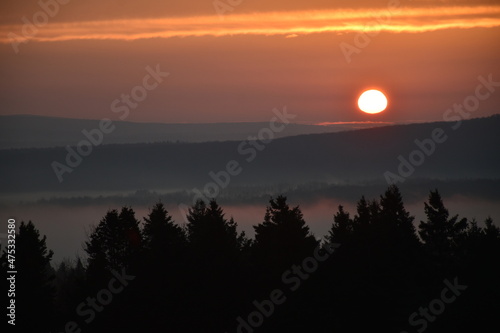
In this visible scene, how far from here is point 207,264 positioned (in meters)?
52.9

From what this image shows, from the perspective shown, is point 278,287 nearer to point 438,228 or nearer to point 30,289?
point 30,289

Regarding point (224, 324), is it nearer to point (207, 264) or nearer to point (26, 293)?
point (207, 264)

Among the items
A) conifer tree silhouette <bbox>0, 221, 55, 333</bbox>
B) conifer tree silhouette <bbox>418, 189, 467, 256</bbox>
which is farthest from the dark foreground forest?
conifer tree silhouette <bbox>418, 189, 467, 256</bbox>

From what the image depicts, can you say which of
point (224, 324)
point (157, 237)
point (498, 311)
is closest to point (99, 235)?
point (157, 237)

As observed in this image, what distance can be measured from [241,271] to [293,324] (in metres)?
4.81

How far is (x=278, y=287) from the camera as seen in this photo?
5147cm

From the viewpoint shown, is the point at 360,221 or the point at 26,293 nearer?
the point at 26,293

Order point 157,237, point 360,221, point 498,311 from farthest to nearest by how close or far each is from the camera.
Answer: point 360,221 < point 157,237 < point 498,311

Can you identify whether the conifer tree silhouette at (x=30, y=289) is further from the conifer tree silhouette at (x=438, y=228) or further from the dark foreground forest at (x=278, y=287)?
the conifer tree silhouette at (x=438, y=228)

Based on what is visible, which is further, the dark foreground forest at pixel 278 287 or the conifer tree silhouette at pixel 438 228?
the conifer tree silhouette at pixel 438 228

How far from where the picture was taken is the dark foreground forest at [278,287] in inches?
1934

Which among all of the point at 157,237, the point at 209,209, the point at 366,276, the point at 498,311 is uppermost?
the point at 209,209

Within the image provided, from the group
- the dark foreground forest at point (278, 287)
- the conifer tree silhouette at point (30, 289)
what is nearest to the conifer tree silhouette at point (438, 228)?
the dark foreground forest at point (278, 287)

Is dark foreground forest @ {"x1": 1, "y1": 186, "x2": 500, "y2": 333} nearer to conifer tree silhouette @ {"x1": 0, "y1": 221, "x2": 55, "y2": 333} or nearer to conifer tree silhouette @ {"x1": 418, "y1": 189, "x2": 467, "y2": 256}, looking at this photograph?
conifer tree silhouette @ {"x1": 0, "y1": 221, "x2": 55, "y2": 333}
